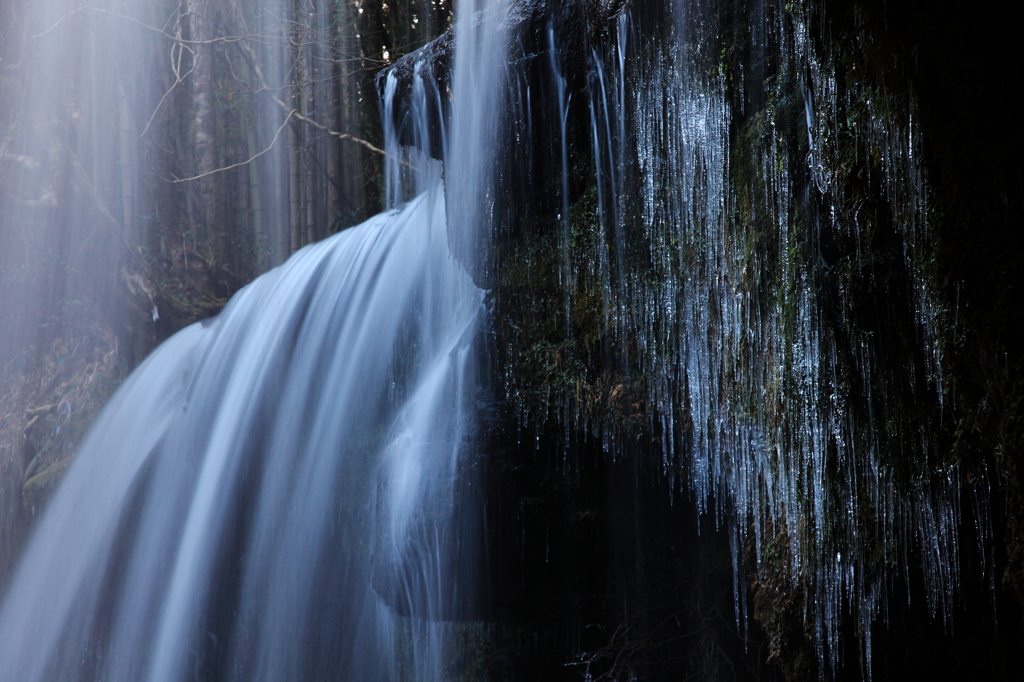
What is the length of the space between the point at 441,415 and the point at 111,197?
7447 mm

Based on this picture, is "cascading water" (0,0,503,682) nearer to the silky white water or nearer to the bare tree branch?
the silky white water

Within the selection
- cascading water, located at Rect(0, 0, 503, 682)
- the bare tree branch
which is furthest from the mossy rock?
the bare tree branch

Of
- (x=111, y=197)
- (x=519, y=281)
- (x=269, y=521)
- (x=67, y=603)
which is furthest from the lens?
(x=111, y=197)

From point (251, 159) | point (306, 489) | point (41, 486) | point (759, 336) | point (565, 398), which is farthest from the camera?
point (251, 159)

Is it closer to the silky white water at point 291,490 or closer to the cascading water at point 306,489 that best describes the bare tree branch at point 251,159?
the cascading water at point 306,489

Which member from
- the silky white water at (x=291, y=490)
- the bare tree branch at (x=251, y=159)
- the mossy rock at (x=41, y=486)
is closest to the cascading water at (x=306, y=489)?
the silky white water at (x=291, y=490)

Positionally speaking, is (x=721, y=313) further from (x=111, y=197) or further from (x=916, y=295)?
(x=111, y=197)

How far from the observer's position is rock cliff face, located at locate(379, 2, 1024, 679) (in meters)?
1.93

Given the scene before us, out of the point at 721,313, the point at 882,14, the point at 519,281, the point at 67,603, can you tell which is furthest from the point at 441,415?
the point at 67,603

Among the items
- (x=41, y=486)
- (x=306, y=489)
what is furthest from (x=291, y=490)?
(x=41, y=486)

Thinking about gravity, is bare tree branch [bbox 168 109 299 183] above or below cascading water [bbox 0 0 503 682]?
above

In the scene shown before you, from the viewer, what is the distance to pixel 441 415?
427 centimetres

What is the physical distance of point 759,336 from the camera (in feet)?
9.02

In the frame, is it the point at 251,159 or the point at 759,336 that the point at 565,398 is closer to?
the point at 759,336
